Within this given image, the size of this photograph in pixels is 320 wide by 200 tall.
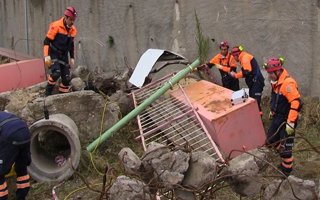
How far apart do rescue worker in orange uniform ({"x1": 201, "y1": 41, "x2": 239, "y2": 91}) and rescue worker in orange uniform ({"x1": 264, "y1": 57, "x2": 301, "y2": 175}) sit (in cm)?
209

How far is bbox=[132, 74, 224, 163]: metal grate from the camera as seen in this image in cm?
663

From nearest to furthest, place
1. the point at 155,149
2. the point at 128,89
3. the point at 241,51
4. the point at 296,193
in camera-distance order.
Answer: the point at 296,193 < the point at 155,149 < the point at 241,51 < the point at 128,89

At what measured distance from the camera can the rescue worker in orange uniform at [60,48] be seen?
8.35m

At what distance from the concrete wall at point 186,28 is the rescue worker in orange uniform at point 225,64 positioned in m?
0.37

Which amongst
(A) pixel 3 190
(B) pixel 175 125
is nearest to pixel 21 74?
(B) pixel 175 125

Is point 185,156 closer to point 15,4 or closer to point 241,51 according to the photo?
point 241,51

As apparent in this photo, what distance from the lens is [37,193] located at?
6250 millimetres

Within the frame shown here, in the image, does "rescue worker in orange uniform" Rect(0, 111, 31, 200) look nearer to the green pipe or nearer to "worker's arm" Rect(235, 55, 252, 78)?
the green pipe

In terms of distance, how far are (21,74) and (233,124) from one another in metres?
5.19

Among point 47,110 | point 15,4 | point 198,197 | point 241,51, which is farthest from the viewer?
point 15,4

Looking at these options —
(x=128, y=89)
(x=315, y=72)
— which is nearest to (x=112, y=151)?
(x=128, y=89)

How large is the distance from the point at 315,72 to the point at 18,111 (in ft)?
15.5

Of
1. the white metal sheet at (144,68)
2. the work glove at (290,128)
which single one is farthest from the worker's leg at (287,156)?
the white metal sheet at (144,68)

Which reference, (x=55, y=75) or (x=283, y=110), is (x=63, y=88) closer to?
(x=55, y=75)
